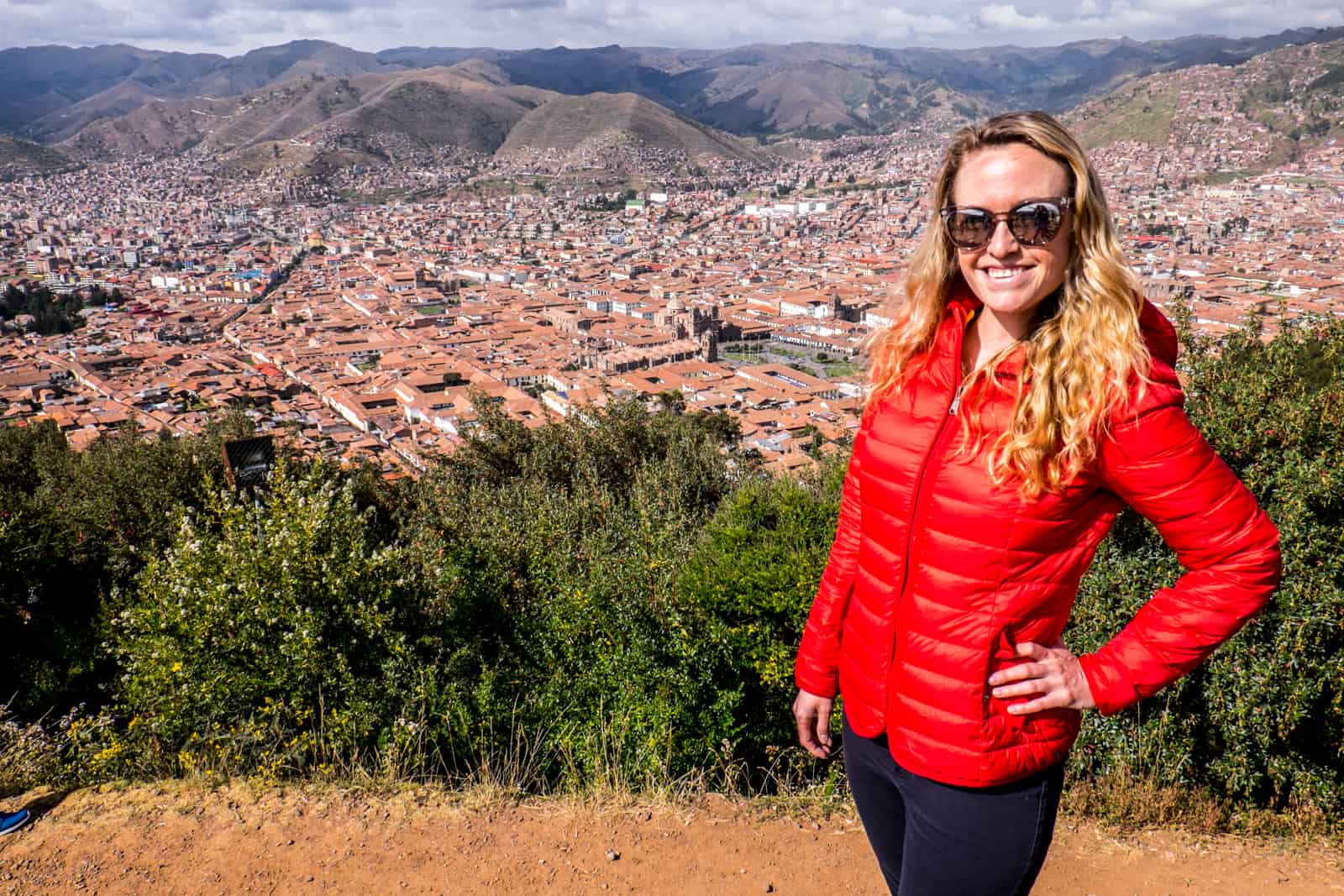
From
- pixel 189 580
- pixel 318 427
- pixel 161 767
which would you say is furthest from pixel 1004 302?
pixel 318 427

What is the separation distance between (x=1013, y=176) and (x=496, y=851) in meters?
2.26

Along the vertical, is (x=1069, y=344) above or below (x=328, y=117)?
below

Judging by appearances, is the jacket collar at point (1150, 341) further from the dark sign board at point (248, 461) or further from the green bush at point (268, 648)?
the dark sign board at point (248, 461)

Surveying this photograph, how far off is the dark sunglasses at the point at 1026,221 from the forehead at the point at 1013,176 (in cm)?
1

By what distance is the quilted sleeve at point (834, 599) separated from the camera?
137 cm

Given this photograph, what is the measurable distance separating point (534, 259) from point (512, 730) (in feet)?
209

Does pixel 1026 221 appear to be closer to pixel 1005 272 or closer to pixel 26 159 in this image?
pixel 1005 272

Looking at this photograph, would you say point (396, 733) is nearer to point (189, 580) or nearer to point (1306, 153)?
point (189, 580)

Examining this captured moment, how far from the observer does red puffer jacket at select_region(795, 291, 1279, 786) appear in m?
0.97

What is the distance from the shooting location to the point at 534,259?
6384 cm

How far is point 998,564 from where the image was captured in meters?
1.07

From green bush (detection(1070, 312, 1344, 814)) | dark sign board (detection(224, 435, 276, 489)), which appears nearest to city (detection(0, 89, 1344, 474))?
green bush (detection(1070, 312, 1344, 814))

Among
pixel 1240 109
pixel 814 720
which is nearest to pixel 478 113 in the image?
pixel 1240 109

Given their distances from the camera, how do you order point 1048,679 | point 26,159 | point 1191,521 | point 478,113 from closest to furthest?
point 1191,521
point 1048,679
point 26,159
point 478,113
